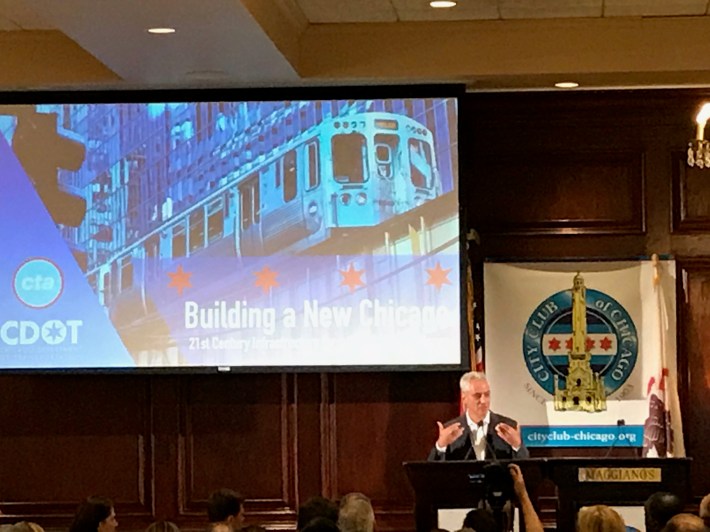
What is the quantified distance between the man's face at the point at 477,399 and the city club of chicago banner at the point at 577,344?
34.0 inches

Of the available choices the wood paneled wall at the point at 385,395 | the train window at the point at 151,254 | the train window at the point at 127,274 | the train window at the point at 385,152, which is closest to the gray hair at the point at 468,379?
the wood paneled wall at the point at 385,395

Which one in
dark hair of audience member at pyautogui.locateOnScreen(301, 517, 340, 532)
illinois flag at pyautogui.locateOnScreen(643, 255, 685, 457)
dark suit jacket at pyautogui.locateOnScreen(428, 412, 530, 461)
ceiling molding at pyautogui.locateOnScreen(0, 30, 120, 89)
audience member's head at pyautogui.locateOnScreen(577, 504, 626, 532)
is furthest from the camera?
illinois flag at pyautogui.locateOnScreen(643, 255, 685, 457)

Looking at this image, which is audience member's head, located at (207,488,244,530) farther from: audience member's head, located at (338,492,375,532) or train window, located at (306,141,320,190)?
train window, located at (306,141,320,190)

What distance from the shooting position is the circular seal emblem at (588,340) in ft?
26.8

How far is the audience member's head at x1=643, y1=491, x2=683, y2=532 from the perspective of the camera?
204 inches

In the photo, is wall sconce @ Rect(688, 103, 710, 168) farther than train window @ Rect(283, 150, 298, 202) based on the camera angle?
No

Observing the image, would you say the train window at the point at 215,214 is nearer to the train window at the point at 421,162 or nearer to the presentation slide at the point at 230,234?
the presentation slide at the point at 230,234

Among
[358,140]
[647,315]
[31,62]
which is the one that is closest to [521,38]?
[358,140]

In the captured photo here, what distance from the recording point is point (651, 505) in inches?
208

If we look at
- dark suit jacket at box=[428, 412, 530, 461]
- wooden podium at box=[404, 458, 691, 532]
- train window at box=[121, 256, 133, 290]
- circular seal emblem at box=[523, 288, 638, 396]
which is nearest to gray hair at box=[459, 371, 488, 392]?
dark suit jacket at box=[428, 412, 530, 461]

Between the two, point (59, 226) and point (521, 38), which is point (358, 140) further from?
point (59, 226)

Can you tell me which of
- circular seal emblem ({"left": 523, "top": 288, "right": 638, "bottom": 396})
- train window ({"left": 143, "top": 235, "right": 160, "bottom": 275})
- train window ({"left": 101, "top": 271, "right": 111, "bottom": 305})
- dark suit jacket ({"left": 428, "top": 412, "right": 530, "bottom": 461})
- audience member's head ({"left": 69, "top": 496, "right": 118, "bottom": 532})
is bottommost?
audience member's head ({"left": 69, "top": 496, "right": 118, "bottom": 532})

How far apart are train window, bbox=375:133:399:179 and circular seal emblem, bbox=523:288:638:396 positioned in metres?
1.23

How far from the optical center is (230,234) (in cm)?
805
